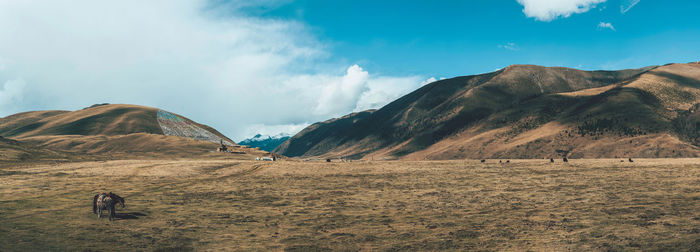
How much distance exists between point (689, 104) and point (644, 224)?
7454 inches

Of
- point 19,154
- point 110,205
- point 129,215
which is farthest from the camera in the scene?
point 19,154

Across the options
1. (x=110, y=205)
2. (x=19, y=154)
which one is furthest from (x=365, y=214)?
(x=19, y=154)

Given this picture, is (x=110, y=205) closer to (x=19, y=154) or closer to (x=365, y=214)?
(x=365, y=214)

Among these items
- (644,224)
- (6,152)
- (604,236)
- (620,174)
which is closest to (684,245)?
(604,236)

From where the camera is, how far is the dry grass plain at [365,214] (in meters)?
20.1

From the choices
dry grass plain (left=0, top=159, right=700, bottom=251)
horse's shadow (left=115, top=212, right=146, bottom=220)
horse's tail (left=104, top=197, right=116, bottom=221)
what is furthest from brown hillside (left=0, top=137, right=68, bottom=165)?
horse's tail (left=104, top=197, right=116, bottom=221)

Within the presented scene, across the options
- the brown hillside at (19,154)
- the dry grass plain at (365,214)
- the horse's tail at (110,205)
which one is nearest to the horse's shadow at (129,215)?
the dry grass plain at (365,214)

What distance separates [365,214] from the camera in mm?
28312

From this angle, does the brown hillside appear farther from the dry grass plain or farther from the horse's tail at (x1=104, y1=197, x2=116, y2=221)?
the horse's tail at (x1=104, y1=197, x2=116, y2=221)

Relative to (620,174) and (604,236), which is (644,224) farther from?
(620,174)

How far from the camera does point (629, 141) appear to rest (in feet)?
428

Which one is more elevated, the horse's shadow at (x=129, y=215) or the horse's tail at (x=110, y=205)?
the horse's tail at (x=110, y=205)

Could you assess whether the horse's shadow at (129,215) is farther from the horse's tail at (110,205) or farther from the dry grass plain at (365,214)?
the horse's tail at (110,205)

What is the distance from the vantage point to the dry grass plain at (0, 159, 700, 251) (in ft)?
65.8
